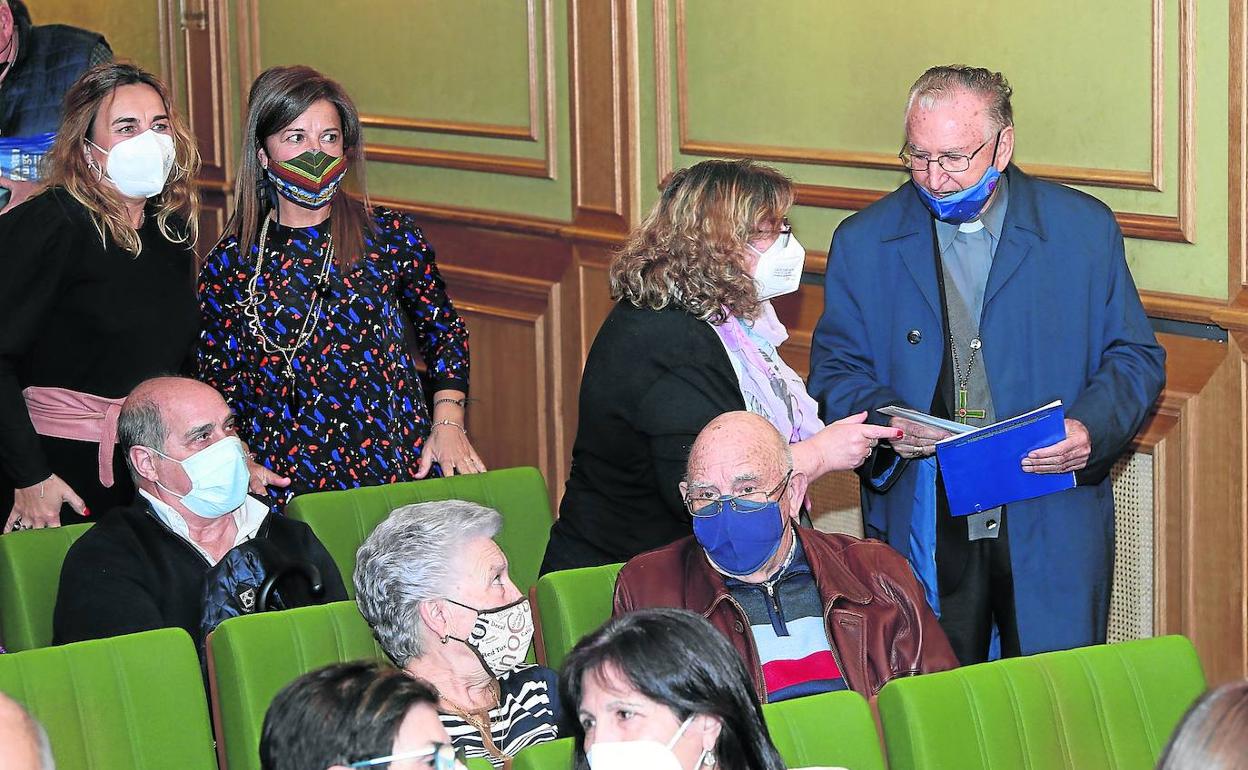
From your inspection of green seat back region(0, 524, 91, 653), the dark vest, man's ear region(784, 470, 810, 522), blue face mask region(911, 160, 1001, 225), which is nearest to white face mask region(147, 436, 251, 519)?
green seat back region(0, 524, 91, 653)

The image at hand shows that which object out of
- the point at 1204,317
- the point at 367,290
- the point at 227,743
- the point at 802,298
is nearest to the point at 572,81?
the point at 802,298

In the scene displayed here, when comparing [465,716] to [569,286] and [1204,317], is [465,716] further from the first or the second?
[569,286]

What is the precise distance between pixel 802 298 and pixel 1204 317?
1.32 metres

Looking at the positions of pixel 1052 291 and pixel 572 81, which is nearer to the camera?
pixel 1052 291

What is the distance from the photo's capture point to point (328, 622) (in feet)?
10.2

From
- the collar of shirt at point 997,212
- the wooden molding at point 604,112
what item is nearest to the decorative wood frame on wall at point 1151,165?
the wooden molding at point 604,112

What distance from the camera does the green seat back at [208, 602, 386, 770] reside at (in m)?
2.95

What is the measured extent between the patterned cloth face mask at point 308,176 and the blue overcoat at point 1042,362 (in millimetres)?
1250

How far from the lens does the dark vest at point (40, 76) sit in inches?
187

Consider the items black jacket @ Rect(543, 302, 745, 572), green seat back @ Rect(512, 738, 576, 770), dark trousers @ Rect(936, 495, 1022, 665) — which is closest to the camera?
green seat back @ Rect(512, 738, 576, 770)

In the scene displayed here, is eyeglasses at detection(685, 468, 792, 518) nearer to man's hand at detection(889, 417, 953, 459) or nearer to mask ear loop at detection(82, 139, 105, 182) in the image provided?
man's hand at detection(889, 417, 953, 459)

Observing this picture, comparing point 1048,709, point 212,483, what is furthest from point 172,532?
point 1048,709

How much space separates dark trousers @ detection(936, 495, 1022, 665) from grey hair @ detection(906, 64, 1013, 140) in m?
0.79

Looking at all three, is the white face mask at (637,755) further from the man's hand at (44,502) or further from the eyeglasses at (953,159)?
the man's hand at (44,502)
